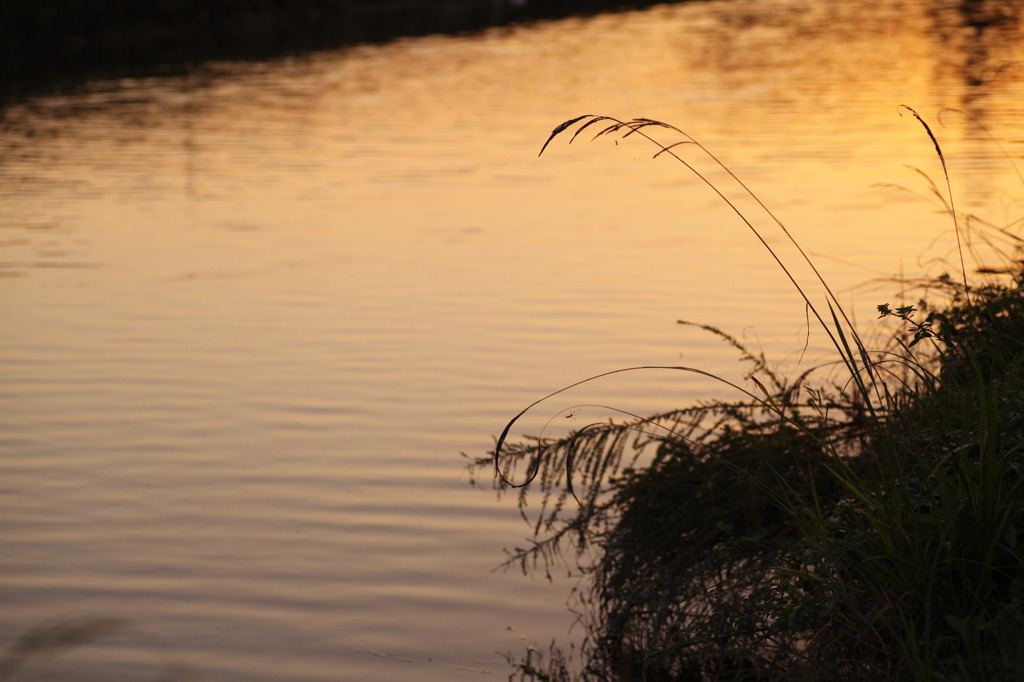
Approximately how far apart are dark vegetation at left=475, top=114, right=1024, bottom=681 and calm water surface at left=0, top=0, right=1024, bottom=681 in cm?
64

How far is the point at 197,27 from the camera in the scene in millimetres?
64000

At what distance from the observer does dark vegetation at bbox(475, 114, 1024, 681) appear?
4.07 m

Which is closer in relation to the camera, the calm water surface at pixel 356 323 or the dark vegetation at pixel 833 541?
the dark vegetation at pixel 833 541

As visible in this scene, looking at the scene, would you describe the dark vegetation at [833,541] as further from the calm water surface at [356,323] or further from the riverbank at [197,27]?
the riverbank at [197,27]

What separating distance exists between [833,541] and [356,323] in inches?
325

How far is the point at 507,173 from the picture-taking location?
19.9 metres

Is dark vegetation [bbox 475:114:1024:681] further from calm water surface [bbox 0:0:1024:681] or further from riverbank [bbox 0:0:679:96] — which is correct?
riverbank [bbox 0:0:679:96]

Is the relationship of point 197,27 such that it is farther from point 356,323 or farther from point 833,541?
point 833,541

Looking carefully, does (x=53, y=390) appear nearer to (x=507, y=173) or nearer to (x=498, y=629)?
(x=498, y=629)

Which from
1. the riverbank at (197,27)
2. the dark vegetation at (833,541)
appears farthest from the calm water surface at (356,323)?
the riverbank at (197,27)

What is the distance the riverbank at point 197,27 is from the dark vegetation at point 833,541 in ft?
116

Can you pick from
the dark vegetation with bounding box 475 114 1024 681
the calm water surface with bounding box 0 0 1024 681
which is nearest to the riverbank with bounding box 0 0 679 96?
the calm water surface with bounding box 0 0 1024 681

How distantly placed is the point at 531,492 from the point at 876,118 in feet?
59.9

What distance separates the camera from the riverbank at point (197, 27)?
156 ft
